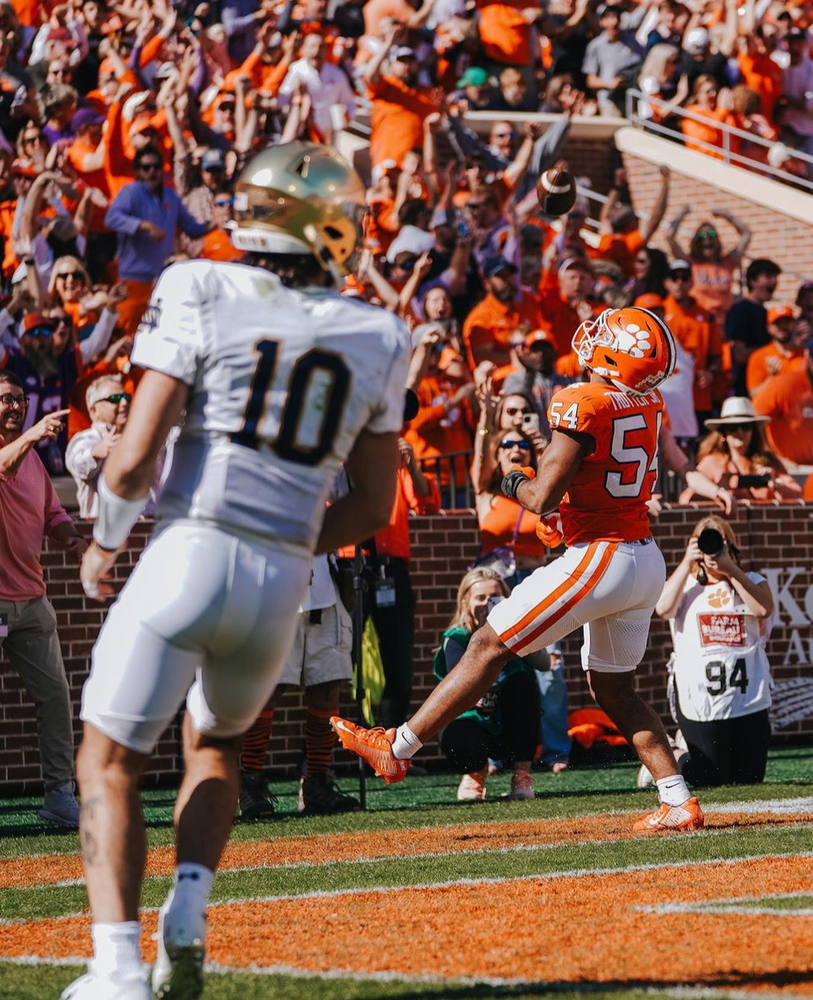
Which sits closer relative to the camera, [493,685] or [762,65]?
[493,685]

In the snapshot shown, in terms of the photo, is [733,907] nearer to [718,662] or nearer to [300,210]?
[300,210]

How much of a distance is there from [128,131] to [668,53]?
26.7 feet

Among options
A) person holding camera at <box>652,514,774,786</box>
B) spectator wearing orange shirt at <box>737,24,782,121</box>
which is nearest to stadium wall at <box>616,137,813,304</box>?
spectator wearing orange shirt at <box>737,24,782,121</box>

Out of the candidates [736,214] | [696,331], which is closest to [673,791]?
[696,331]

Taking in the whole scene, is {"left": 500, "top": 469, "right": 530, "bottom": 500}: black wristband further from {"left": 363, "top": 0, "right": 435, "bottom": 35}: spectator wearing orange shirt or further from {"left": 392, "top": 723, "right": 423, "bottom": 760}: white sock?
{"left": 363, "top": 0, "right": 435, "bottom": 35}: spectator wearing orange shirt

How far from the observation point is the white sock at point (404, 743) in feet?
24.8

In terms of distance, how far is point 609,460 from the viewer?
7.67 meters

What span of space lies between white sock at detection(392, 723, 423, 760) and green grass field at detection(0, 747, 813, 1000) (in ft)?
1.32

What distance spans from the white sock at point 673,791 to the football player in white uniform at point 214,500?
3795 millimetres

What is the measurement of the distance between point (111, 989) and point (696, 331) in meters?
12.1

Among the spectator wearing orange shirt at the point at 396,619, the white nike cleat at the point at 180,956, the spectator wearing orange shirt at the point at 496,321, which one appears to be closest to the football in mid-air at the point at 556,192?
the spectator wearing orange shirt at the point at 496,321

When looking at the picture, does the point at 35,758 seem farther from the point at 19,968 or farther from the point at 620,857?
the point at 19,968

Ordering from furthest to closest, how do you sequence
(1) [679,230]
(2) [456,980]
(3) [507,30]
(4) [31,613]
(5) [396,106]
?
(1) [679,230] → (3) [507,30] → (5) [396,106] → (4) [31,613] → (2) [456,980]

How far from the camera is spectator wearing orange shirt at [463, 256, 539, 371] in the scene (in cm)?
1384
